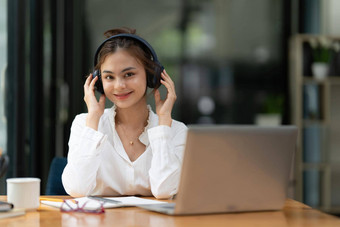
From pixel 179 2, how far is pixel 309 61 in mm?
1574

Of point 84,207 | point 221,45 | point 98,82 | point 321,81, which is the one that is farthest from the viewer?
point 221,45

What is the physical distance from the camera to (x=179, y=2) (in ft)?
18.7

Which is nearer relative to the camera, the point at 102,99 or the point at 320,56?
the point at 102,99

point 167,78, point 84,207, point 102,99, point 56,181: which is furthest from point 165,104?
point 84,207

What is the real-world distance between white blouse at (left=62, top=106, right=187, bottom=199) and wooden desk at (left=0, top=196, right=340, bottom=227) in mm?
426

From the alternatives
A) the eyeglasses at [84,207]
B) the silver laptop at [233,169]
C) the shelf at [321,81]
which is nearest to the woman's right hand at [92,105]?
the eyeglasses at [84,207]

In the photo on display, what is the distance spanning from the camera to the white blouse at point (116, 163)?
1941mm

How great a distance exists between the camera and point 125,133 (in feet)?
7.24

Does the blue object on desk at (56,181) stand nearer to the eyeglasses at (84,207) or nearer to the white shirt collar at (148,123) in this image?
Answer: the white shirt collar at (148,123)

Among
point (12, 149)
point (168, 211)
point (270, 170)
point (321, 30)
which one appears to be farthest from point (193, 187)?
point (321, 30)

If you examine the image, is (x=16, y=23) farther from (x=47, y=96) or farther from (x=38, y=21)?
(x=47, y=96)

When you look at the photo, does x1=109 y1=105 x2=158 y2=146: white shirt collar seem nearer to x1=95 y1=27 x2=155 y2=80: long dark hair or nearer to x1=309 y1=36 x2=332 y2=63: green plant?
x1=95 y1=27 x2=155 y2=80: long dark hair

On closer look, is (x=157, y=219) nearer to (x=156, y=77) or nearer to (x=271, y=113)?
(x=156, y=77)

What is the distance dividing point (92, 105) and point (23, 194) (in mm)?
631
